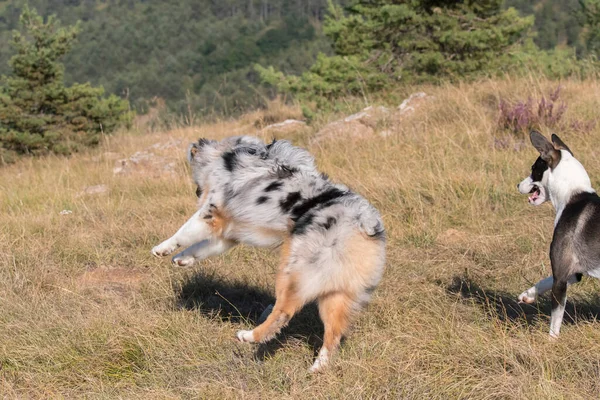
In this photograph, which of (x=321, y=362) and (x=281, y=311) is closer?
(x=281, y=311)

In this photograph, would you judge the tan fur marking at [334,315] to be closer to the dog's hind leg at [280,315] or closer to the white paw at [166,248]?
the dog's hind leg at [280,315]

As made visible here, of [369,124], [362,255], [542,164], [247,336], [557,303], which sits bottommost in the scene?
[369,124]

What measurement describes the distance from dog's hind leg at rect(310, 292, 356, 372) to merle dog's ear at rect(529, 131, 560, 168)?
163 cm

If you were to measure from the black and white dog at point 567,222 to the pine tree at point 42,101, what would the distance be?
10.1 m

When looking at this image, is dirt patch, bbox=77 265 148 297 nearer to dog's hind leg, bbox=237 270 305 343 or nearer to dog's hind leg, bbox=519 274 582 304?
dog's hind leg, bbox=237 270 305 343

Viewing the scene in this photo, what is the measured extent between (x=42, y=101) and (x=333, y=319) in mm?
11346

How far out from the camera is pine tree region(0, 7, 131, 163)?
506 inches

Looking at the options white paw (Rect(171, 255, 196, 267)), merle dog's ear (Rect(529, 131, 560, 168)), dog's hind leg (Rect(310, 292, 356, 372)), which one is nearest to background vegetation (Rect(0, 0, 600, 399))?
dog's hind leg (Rect(310, 292, 356, 372))

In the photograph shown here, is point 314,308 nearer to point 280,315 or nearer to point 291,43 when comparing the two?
point 280,315

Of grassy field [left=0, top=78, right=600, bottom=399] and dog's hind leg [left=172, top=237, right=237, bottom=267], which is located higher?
dog's hind leg [left=172, top=237, right=237, bottom=267]

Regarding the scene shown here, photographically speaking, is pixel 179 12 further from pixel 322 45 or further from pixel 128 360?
pixel 128 360

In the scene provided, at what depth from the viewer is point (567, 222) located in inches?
157

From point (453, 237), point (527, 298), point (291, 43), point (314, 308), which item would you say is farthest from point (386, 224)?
point (291, 43)

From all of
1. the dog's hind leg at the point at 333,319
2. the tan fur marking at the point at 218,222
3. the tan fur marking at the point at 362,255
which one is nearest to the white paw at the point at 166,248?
the tan fur marking at the point at 218,222
